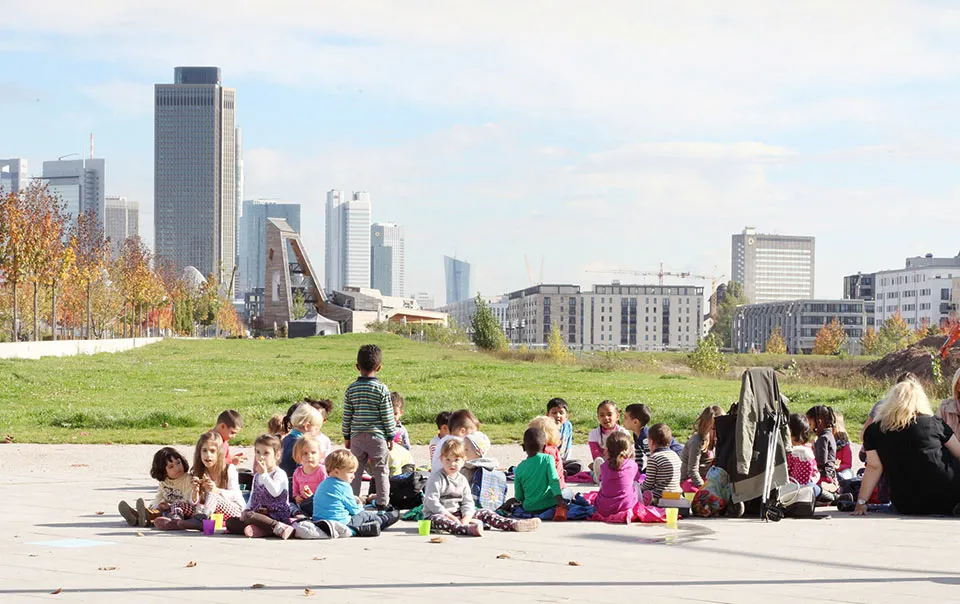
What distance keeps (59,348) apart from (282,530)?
45.2 m

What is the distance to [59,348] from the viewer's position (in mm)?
51438

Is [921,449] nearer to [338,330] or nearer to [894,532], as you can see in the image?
[894,532]

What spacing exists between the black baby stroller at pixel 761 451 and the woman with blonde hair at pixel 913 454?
816 millimetres

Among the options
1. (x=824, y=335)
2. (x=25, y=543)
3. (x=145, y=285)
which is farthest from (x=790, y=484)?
(x=824, y=335)

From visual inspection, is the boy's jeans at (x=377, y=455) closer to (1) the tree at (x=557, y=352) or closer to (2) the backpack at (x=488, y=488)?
(2) the backpack at (x=488, y=488)

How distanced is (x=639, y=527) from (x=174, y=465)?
166 inches

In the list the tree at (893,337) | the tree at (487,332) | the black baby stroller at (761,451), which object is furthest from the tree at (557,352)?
the tree at (893,337)

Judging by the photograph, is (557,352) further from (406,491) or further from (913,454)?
(913,454)

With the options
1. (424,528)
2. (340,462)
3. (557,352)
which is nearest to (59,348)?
(557,352)

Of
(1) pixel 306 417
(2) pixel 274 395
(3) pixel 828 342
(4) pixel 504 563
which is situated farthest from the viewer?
(3) pixel 828 342

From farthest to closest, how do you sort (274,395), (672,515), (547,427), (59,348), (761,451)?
1. (59,348)
2. (274,395)
3. (547,427)
4. (761,451)
5. (672,515)

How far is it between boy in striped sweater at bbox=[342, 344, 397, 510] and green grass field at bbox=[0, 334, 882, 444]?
738 centimetres

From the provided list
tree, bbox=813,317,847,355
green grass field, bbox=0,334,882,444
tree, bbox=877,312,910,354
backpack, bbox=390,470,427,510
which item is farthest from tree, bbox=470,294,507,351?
tree, bbox=813,317,847,355

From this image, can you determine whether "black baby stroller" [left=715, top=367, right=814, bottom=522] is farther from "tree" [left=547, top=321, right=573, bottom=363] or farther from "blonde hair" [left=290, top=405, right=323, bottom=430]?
"tree" [left=547, top=321, right=573, bottom=363]
